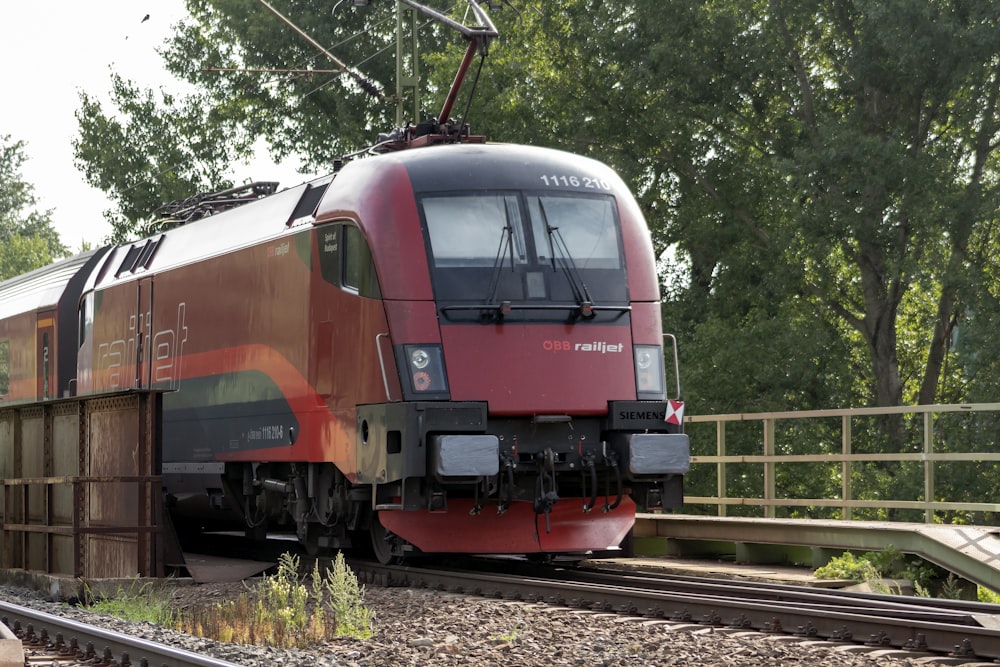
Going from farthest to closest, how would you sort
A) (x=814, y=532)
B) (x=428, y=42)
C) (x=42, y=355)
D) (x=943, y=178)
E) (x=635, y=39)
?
(x=428, y=42)
(x=635, y=39)
(x=943, y=178)
(x=42, y=355)
(x=814, y=532)

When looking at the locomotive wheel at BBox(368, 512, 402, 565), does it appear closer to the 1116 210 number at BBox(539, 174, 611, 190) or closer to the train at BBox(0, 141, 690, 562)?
the train at BBox(0, 141, 690, 562)

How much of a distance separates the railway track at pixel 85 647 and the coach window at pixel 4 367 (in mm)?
12207

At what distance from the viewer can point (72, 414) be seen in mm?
14586

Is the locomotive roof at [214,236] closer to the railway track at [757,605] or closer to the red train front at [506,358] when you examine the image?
the red train front at [506,358]

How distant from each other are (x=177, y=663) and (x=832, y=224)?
19.0 m

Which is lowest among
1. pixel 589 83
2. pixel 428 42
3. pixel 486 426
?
pixel 486 426

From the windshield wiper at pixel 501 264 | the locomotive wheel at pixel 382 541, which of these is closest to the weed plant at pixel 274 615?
the locomotive wheel at pixel 382 541

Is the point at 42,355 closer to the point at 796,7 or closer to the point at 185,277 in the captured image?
the point at 185,277

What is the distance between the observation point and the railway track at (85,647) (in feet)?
28.3

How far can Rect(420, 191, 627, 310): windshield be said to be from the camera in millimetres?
12914

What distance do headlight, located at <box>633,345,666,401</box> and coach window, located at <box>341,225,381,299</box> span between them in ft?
7.89

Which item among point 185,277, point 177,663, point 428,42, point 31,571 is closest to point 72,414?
point 31,571

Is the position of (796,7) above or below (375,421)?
above

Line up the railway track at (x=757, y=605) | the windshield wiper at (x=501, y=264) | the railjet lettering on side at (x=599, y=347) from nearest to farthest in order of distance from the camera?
the railway track at (x=757, y=605) → the windshield wiper at (x=501, y=264) → the railjet lettering on side at (x=599, y=347)
